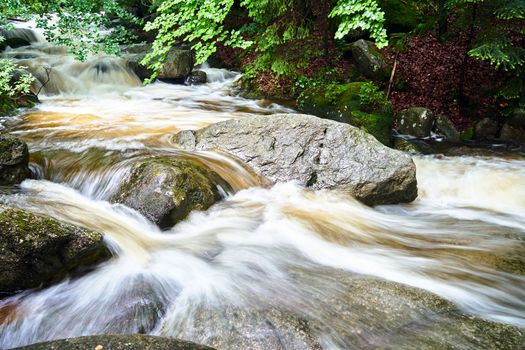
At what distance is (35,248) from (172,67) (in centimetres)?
1138

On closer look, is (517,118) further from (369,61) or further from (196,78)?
(196,78)

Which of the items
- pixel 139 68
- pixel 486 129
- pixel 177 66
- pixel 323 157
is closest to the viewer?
pixel 323 157

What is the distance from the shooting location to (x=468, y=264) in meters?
3.79

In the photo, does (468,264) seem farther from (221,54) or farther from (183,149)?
(221,54)

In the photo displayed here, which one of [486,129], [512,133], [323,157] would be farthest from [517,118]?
[323,157]

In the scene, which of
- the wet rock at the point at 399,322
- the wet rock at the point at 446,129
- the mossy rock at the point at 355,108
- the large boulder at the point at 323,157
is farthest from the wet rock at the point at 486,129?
the wet rock at the point at 399,322

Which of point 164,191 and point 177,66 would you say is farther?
point 177,66

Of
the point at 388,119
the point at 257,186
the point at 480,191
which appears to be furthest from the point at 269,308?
the point at 388,119

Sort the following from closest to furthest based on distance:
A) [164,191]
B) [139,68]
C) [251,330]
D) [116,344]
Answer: [116,344] → [251,330] → [164,191] → [139,68]

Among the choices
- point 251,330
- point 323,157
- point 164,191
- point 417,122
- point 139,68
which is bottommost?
point 251,330

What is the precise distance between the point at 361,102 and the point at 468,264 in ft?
17.7

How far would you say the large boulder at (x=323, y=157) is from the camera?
5.31m

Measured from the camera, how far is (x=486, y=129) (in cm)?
900

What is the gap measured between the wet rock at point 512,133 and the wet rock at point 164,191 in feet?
25.2
